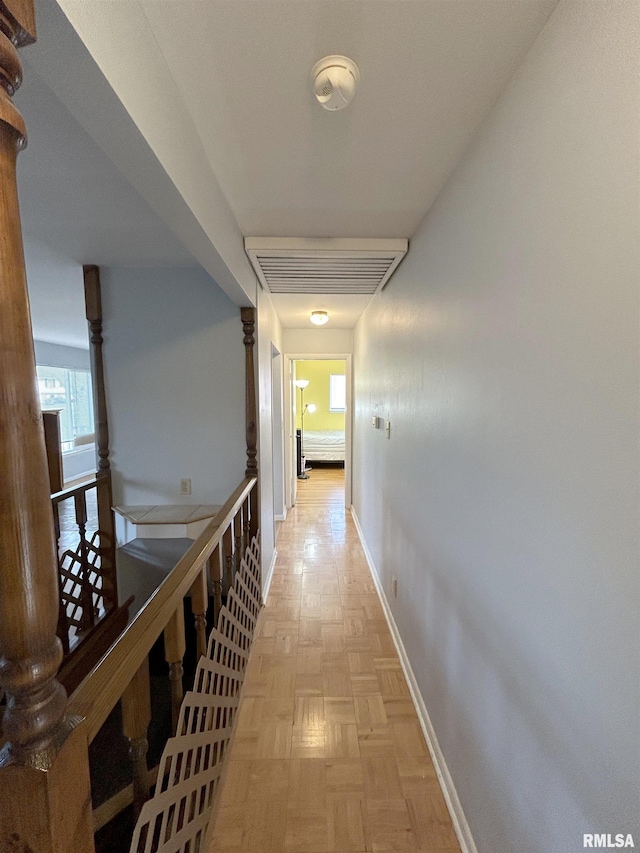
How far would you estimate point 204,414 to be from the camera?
2676mm

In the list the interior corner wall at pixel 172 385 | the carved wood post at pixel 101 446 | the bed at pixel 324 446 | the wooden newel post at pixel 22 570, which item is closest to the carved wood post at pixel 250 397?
the interior corner wall at pixel 172 385

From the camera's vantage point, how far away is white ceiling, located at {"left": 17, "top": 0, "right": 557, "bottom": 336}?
82cm

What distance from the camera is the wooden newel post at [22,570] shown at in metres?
0.45

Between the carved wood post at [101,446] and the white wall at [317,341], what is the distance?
2.48m

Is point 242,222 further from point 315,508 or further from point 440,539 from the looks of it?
point 315,508

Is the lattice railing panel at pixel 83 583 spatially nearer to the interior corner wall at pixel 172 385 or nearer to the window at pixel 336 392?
the interior corner wall at pixel 172 385

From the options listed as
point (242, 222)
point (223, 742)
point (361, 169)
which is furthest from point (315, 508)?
point (361, 169)

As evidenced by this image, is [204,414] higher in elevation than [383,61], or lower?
lower

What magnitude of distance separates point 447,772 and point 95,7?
2.46 metres

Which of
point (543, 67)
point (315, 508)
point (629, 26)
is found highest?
point (543, 67)

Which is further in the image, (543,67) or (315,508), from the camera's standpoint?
(315,508)

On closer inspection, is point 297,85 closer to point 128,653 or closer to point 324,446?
point 128,653

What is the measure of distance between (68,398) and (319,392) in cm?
544

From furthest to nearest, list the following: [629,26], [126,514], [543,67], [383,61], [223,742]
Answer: [126,514] < [223,742] < [383,61] < [543,67] < [629,26]
